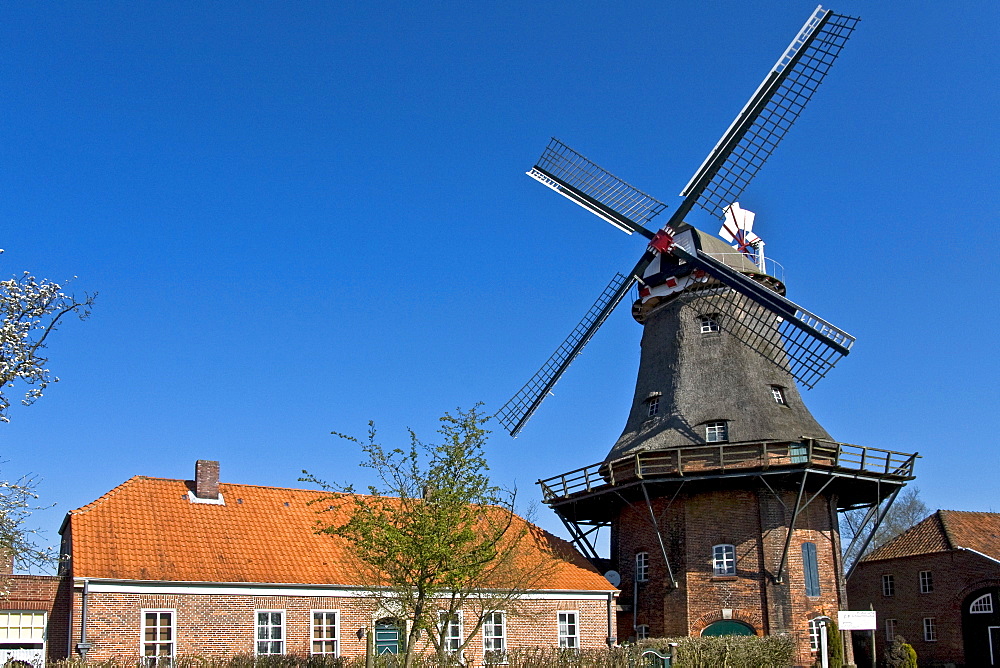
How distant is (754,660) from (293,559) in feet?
34.0

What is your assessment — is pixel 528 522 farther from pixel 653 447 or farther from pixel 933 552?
pixel 933 552

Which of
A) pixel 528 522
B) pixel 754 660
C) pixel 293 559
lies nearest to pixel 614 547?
pixel 528 522

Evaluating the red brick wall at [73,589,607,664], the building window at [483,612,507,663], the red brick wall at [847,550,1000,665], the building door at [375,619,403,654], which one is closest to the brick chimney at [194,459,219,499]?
the red brick wall at [73,589,607,664]

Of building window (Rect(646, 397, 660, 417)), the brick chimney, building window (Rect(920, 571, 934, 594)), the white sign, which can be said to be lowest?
the white sign

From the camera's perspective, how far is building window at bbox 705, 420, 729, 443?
84.0 ft

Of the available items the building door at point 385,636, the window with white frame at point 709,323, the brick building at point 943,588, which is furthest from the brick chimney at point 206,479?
the brick building at point 943,588

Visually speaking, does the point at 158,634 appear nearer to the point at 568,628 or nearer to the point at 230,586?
the point at 230,586

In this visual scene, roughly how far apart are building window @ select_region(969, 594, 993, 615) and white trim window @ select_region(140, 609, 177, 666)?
2382cm

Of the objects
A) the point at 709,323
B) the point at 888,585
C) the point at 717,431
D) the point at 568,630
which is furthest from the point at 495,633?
the point at 888,585

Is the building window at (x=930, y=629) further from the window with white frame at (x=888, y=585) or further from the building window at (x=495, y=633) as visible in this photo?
the building window at (x=495, y=633)

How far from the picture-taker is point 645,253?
28828 mm

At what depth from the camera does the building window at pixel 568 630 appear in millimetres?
24119

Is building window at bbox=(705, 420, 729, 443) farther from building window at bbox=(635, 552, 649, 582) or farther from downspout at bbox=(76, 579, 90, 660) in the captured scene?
downspout at bbox=(76, 579, 90, 660)

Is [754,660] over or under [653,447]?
under
